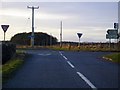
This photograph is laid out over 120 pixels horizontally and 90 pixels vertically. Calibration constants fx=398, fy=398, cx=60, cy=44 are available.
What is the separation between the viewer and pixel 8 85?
43.7 ft

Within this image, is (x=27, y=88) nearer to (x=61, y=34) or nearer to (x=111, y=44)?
(x=111, y=44)

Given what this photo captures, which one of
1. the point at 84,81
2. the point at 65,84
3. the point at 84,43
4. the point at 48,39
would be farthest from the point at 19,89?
the point at 48,39

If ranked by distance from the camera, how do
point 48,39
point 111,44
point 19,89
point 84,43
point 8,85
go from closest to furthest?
point 19,89, point 8,85, point 111,44, point 84,43, point 48,39

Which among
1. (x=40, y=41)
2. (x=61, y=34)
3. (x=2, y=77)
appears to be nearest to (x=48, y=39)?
(x=40, y=41)

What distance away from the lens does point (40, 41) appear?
83.2 meters

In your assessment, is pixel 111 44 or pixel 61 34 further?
pixel 61 34

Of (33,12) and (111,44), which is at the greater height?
(33,12)

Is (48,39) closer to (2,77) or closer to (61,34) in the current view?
(61,34)

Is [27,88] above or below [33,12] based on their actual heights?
below

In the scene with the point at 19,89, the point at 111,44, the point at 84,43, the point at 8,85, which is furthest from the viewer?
the point at 84,43

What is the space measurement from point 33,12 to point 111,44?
13.9m

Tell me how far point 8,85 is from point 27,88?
3.22 feet

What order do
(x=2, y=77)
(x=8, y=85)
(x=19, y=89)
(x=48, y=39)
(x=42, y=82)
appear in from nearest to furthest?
1. (x=19, y=89)
2. (x=8, y=85)
3. (x=42, y=82)
4. (x=2, y=77)
5. (x=48, y=39)

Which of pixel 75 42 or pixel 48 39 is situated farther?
pixel 48 39
